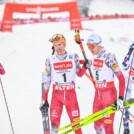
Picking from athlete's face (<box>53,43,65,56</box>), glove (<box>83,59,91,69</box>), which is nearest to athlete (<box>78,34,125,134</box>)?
glove (<box>83,59,91,69</box>)

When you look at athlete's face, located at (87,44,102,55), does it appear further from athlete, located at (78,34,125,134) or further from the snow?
the snow

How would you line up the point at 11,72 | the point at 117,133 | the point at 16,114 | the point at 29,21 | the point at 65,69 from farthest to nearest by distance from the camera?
1. the point at 29,21
2. the point at 11,72
3. the point at 16,114
4. the point at 117,133
5. the point at 65,69

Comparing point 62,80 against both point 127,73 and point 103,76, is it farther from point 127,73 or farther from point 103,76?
point 127,73

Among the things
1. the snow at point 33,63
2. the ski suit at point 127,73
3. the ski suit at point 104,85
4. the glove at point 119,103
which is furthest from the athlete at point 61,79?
the snow at point 33,63

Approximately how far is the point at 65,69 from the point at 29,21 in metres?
12.7

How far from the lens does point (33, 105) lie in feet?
24.9

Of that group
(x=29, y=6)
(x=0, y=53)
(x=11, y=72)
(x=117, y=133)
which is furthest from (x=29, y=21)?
(x=117, y=133)

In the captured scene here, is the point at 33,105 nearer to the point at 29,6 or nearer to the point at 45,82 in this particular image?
the point at 45,82

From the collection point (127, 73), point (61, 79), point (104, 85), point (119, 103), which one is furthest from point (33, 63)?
point (119, 103)

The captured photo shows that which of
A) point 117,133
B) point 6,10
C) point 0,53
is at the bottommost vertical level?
point 117,133

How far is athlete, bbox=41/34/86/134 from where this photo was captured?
5.46 m

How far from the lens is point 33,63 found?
10578 millimetres

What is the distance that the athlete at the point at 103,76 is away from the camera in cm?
543

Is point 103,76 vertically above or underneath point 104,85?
above
